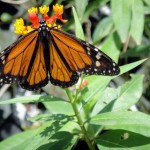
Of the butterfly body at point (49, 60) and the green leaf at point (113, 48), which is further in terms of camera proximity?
the green leaf at point (113, 48)

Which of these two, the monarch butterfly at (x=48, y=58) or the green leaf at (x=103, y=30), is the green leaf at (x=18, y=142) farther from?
the green leaf at (x=103, y=30)

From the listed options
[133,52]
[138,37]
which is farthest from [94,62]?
[133,52]

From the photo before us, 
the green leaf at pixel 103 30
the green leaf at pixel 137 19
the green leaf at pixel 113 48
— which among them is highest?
the green leaf at pixel 137 19

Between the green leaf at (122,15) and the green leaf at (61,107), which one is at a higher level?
the green leaf at (122,15)

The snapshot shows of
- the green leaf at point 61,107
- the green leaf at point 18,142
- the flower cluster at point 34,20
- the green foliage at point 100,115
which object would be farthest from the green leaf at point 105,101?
the flower cluster at point 34,20

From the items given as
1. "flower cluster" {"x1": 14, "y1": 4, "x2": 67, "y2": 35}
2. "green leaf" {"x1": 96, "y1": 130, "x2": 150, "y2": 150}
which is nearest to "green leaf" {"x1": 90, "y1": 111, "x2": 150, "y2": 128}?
"green leaf" {"x1": 96, "y1": 130, "x2": 150, "y2": 150}

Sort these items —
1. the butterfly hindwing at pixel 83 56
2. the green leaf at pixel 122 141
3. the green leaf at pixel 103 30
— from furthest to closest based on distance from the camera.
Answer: the green leaf at pixel 103 30 < the green leaf at pixel 122 141 < the butterfly hindwing at pixel 83 56

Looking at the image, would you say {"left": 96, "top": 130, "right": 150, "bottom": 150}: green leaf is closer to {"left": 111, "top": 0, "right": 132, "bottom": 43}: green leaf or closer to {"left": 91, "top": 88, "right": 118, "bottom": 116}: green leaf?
{"left": 91, "top": 88, "right": 118, "bottom": 116}: green leaf
